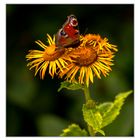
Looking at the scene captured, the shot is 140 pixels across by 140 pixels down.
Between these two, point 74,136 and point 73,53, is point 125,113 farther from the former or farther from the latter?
point 73,53

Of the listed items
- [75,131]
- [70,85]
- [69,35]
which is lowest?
[75,131]

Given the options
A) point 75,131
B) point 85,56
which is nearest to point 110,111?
point 75,131

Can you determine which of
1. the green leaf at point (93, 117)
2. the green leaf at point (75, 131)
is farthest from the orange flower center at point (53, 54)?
the green leaf at point (75, 131)

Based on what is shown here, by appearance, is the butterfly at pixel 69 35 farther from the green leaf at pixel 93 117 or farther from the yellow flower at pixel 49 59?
the green leaf at pixel 93 117

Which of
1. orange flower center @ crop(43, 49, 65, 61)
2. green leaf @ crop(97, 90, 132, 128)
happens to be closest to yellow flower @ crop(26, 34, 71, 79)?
orange flower center @ crop(43, 49, 65, 61)

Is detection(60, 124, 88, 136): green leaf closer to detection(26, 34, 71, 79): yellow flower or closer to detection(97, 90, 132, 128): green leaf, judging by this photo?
detection(97, 90, 132, 128): green leaf

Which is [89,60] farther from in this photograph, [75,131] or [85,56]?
[75,131]

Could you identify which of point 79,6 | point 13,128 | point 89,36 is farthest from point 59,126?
point 89,36
